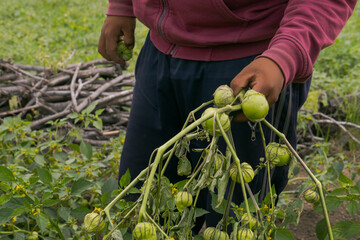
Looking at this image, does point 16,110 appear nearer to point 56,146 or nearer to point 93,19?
point 56,146

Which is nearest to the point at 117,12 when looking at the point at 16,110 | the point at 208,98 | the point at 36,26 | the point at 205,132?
the point at 208,98

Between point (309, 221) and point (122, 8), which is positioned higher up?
point (122, 8)

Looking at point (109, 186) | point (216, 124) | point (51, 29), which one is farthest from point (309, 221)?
point (51, 29)

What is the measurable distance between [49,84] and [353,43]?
348 centimetres

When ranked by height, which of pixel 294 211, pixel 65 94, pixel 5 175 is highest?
pixel 294 211

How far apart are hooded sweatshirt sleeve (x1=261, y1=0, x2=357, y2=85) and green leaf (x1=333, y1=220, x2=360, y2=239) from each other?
1.46ft

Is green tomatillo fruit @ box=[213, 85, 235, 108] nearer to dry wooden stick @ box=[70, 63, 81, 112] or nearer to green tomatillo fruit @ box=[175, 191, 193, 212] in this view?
green tomatillo fruit @ box=[175, 191, 193, 212]

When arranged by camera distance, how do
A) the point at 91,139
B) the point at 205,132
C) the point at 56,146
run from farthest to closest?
the point at 91,139
the point at 56,146
the point at 205,132

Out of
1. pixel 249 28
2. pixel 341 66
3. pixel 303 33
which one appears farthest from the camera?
pixel 341 66

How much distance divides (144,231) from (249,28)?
Answer: 0.87 meters

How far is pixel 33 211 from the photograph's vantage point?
5.13 ft

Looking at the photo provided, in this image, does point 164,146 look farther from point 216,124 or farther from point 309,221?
point 309,221

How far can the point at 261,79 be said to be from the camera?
1118 millimetres

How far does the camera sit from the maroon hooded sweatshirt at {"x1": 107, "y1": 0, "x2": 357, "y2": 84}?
1236 mm
